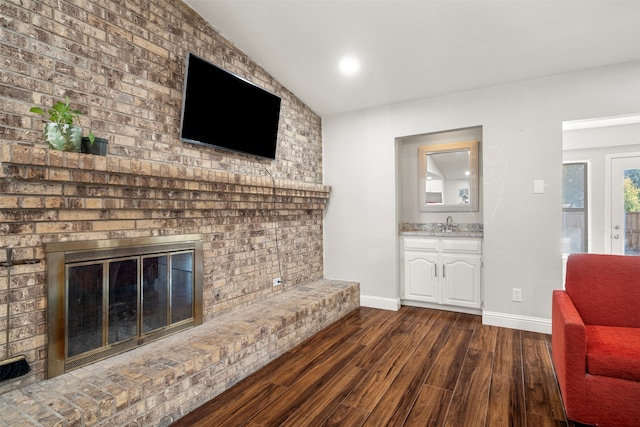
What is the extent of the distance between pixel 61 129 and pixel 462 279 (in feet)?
12.2

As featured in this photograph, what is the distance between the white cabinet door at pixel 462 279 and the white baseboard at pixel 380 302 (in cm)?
54

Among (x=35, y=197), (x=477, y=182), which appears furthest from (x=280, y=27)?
(x=477, y=182)

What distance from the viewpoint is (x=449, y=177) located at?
411 centimetres

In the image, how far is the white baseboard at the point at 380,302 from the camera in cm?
402

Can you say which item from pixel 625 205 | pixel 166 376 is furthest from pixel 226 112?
pixel 625 205

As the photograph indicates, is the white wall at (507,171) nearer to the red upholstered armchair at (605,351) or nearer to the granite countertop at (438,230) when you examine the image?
the granite countertop at (438,230)

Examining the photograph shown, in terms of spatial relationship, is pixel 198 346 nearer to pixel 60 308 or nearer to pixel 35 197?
pixel 60 308

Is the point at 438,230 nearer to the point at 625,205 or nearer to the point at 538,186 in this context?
the point at 538,186

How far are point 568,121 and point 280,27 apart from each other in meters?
2.71

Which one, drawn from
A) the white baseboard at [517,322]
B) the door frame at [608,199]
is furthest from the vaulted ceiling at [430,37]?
the white baseboard at [517,322]

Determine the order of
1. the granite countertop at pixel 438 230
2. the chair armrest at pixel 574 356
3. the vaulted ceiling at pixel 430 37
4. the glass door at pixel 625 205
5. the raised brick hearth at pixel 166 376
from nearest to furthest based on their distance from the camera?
the raised brick hearth at pixel 166 376 < the chair armrest at pixel 574 356 < the vaulted ceiling at pixel 430 37 < the granite countertop at pixel 438 230 < the glass door at pixel 625 205

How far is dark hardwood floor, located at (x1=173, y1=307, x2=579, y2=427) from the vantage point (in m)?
1.97

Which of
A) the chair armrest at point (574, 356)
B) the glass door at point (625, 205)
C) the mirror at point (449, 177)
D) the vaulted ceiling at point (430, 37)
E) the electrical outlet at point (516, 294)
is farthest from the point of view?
the glass door at point (625, 205)

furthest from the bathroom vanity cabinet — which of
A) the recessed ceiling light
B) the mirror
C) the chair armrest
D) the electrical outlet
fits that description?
the recessed ceiling light
